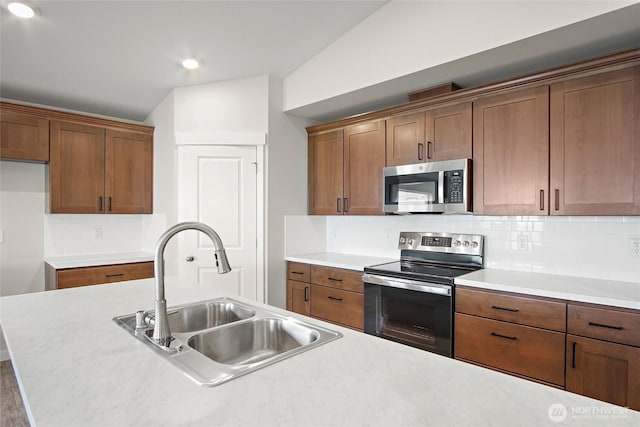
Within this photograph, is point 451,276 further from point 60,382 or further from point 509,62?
point 60,382

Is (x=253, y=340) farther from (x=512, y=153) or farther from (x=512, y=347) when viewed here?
(x=512, y=153)

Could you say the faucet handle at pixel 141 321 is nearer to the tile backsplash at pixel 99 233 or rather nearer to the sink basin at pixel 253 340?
the sink basin at pixel 253 340

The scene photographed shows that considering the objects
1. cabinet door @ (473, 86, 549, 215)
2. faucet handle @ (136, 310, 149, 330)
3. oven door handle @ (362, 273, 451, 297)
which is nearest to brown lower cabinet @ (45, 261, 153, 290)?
oven door handle @ (362, 273, 451, 297)

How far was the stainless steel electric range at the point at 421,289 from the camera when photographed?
2473 millimetres

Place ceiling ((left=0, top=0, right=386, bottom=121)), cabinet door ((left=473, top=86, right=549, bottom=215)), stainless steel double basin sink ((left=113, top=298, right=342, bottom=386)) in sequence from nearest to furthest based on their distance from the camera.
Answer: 1. stainless steel double basin sink ((left=113, top=298, right=342, bottom=386))
2. cabinet door ((left=473, top=86, right=549, bottom=215))
3. ceiling ((left=0, top=0, right=386, bottom=121))

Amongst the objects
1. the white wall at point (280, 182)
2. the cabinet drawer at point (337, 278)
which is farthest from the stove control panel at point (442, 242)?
the white wall at point (280, 182)

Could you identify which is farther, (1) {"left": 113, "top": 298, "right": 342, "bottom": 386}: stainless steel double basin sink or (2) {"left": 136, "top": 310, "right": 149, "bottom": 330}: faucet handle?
(2) {"left": 136, "top": 310, "right": 149, "bottom": 330}: faucet handle

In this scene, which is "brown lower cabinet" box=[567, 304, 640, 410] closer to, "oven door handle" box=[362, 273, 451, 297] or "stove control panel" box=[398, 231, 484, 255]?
"oven door handle" box=[362, 273, 451, 297]

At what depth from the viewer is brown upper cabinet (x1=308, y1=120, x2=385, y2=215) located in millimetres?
3285

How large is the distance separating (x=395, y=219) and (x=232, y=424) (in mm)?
2907

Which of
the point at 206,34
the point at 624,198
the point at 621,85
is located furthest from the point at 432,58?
the point at 206,34

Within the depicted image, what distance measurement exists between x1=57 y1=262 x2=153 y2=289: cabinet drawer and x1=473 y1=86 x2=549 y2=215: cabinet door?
313 centimetres

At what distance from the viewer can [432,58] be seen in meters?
2.50

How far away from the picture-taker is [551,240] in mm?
2596
